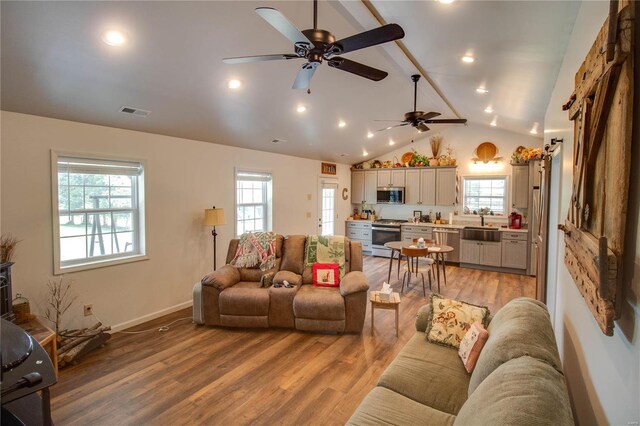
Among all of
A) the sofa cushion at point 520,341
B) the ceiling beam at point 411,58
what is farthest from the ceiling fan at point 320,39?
the sofa cushion at point 520,341

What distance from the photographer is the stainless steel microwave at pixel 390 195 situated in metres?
7.81

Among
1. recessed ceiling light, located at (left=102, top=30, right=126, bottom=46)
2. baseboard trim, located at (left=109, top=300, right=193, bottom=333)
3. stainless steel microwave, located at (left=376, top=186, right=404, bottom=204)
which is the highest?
recessed ceiling light, located at (left=102, top=30, right=126, bottom=46)

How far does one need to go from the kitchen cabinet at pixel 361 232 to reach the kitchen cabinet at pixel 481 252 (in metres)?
2.25

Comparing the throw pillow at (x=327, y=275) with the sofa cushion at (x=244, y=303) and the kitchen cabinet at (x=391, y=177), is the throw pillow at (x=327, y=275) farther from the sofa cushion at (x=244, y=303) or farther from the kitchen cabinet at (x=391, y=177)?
the kitchen cabinet at (x=391, y=177)

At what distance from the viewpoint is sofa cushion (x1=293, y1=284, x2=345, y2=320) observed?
11.7 ft

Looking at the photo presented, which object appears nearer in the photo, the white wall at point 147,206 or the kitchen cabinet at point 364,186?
the white wall at point 147,206

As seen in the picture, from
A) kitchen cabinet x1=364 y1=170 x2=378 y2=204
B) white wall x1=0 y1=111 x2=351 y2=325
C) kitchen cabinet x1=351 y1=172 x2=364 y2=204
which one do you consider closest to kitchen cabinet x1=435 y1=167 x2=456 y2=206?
kitchen cabinet x1=364 y1=170 x2=378 y2=204

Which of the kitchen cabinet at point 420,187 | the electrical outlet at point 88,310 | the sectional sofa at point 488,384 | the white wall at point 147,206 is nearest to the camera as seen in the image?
the sectional sofa at point 488,384

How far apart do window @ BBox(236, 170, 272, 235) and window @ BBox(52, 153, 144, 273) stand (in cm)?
166

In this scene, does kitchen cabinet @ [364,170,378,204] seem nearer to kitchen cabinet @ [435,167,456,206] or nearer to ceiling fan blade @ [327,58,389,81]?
kitchen cabinet @ [435,167,456,206]

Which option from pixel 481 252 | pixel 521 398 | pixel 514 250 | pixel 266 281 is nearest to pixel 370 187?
pixel 481 252

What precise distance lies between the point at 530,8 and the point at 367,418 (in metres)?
2.62

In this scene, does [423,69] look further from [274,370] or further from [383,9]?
[274,370]

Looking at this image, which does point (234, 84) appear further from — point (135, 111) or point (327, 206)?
point (327, 206)
